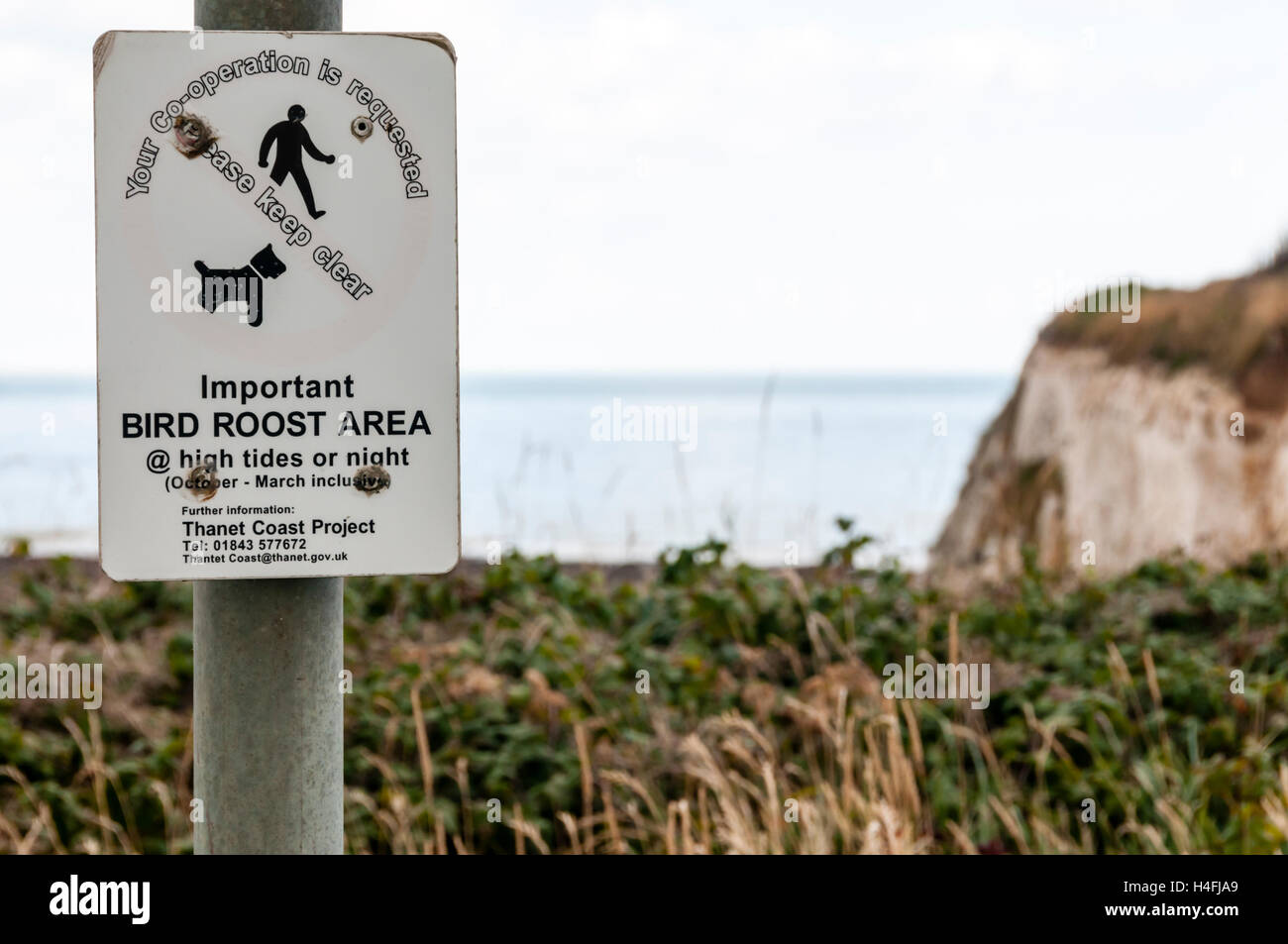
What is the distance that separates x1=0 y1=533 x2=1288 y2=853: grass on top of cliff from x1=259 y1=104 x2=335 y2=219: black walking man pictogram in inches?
86.7

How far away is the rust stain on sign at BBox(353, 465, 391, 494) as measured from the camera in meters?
1.52

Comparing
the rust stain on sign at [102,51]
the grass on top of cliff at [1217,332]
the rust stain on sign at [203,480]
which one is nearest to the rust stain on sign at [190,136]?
the rust stain on sign at [102,51]

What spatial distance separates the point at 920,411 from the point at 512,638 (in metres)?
68.1

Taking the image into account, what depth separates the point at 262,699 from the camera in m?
1.52

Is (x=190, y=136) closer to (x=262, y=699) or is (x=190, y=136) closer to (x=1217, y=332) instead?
(x=262, y=699)

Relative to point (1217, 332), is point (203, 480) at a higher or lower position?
lower

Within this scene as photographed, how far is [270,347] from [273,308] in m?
0.05

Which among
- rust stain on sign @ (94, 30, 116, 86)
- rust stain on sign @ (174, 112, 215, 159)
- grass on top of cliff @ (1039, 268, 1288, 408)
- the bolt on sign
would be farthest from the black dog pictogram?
grass on top of cliff @ (1039, 268, 1288, 408)

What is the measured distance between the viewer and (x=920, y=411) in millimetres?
70812

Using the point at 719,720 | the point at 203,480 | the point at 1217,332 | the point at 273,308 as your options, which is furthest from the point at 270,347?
the point at 1217,332

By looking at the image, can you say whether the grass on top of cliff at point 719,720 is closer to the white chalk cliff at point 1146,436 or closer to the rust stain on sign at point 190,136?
the rust stain on sign at point 190,136

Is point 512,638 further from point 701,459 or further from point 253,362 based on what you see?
point 701,459

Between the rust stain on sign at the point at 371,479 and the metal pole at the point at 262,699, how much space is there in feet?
0.48

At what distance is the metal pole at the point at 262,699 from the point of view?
152 centimetres
